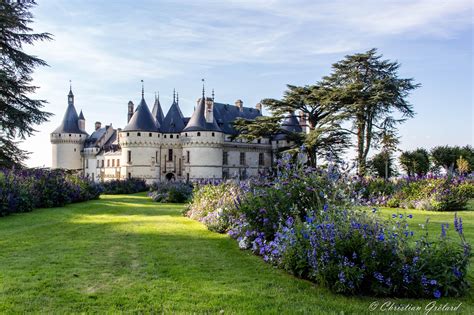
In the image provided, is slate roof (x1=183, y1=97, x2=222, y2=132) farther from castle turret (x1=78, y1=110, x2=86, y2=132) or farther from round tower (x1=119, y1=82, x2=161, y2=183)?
castle turret (x1=78, y1=110, x2=86, y2=132)

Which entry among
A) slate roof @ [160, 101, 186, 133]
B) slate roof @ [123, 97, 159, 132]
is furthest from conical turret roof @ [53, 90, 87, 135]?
slate roof @ [160, 101, 186, 133]

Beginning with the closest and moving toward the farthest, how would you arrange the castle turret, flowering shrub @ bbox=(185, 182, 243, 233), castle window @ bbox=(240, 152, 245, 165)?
flowering shrub @ bbox=(185, 182, 243, 233), castle window @ bbox=(240, 152, 245, 165), the castle turret

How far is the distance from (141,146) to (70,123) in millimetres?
17008

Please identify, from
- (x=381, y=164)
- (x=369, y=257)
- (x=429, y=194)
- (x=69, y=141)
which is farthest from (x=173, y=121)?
(x=369, y=257)

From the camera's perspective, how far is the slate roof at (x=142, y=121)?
1496 inches

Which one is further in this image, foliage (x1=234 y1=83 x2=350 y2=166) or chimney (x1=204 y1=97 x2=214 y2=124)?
chimney (x1=204 y1=97 x2=214 y2=124)

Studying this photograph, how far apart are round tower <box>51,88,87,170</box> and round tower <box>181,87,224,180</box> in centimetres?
1833

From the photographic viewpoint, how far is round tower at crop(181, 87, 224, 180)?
126 feet

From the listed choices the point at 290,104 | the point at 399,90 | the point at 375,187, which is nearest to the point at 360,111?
the point at 399,90

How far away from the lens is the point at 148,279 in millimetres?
4262

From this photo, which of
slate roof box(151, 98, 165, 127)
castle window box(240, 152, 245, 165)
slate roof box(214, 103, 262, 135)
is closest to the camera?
slate roof box(151, 98, 165, 127)

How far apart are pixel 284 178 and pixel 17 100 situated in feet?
57.4

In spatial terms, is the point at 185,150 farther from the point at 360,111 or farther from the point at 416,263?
the point at 416,263

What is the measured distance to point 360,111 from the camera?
86.6ft
